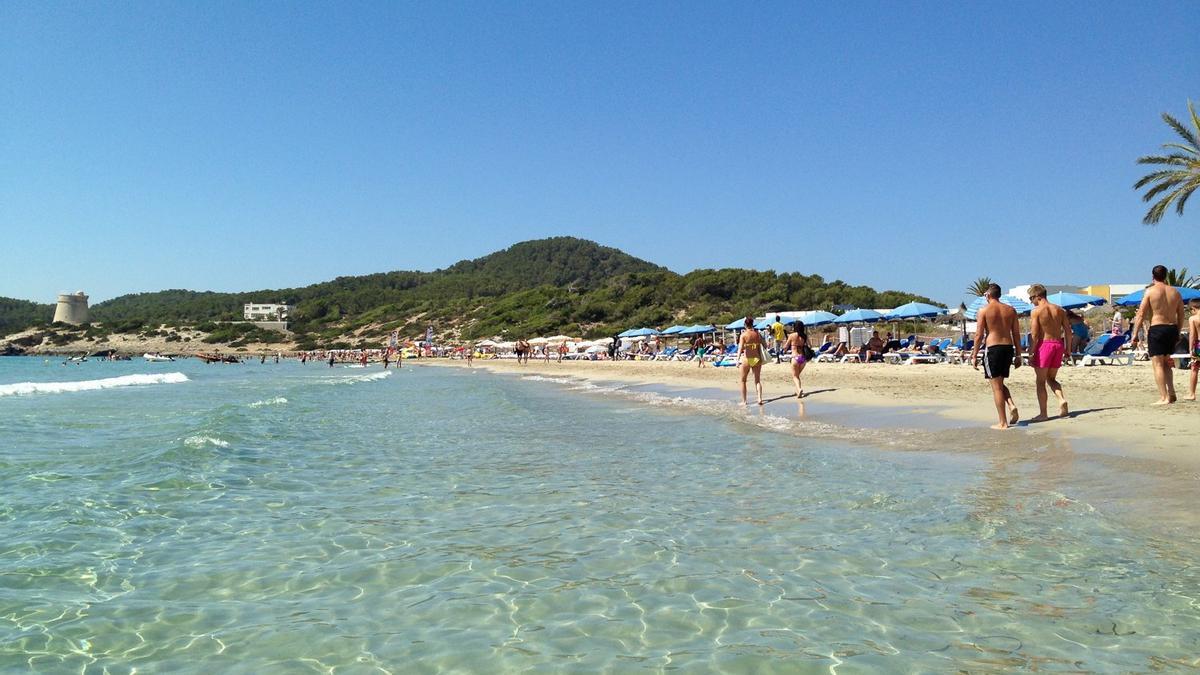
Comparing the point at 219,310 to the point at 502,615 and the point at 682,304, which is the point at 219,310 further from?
the point at 502,615

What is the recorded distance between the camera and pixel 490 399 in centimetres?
1922

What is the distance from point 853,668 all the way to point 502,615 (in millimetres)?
1485

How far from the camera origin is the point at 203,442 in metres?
9.66

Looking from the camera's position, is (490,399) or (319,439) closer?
(319,439)

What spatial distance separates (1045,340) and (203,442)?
1032cm

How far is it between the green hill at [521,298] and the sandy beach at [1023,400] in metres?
45.6

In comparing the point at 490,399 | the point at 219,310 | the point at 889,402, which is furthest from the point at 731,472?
the point at 219,310

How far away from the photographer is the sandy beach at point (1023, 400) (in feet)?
Result: 24.4

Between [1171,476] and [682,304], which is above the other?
[682,304]

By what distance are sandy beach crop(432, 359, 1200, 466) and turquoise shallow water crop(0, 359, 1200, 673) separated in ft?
3.23

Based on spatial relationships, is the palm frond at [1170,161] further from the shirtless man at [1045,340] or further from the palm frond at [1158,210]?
the shirtless man at [1045,340]

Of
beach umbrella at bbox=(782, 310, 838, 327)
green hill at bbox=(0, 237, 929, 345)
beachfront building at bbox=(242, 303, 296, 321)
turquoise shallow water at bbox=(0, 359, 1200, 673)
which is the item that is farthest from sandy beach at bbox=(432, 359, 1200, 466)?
beachfront building at bbox=(242, 303, 296, 321)

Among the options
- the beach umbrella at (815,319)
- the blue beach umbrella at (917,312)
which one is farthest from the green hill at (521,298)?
the blue beach umbrella at (917,312)

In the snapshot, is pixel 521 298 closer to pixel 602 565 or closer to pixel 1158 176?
pixel 1158 176
